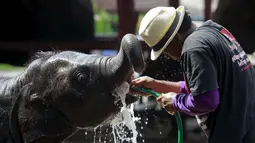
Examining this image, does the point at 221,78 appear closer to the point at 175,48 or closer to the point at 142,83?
the point at 175,48

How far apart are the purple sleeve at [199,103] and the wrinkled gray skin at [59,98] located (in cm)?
30

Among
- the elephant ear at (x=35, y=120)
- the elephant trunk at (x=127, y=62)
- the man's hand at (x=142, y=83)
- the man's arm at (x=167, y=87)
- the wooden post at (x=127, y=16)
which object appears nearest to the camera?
the elephant trunk at (x=127, y=62)

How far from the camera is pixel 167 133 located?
5480 mm

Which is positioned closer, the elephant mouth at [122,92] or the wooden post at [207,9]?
the elephant mouth at [122,92]

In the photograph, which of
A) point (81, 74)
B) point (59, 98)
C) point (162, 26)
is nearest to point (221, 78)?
point (162, 26)

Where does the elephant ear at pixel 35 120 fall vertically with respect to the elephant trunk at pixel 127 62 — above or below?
below

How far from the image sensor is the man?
2.86 metres

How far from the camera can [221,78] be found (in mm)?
2967

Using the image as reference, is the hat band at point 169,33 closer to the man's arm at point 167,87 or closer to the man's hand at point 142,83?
the man's hand at point 142,83

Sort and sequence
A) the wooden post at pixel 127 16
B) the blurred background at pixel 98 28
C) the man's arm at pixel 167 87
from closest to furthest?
1. the man's arm at pixel 167 87
2. the blurred background at pixel 98 28
3. the wooden post at pixel 127 16

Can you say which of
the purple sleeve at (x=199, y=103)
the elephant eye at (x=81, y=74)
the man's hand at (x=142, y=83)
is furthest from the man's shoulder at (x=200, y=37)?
the elephant eye at (x=81, y=74)

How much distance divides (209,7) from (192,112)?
2768 millimetres

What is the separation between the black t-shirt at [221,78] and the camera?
2846 mm

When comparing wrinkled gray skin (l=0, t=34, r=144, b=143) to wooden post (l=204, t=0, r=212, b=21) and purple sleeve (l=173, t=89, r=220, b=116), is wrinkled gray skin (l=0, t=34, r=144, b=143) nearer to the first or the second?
purple sleeve (l=173, t=89, r=220, b=116)
